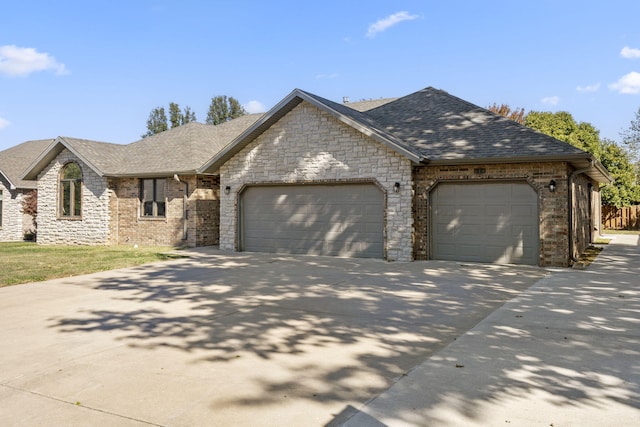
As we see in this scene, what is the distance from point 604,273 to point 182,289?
10130 mm

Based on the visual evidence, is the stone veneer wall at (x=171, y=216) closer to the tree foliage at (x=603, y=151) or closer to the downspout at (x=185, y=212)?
the downspout at (x=185, y=212)

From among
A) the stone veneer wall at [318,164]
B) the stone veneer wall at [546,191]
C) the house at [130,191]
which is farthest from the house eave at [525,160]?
the house at [130,191]

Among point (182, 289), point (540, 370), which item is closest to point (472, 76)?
point (182, 289)

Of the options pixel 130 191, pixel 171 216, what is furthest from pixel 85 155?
pixel 171 216

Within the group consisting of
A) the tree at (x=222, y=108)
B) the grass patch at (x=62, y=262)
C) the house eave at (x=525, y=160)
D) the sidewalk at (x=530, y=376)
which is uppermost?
the tree at (x=222, y=108)

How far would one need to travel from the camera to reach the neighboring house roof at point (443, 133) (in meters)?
12.3

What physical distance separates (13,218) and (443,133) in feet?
76.3

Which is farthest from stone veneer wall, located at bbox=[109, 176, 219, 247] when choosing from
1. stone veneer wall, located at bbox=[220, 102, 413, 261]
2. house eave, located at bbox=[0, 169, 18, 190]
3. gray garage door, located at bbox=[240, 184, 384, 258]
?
house eave, located at bbox=[0, 169, 18, 190]

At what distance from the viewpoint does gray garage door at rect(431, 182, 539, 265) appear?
12664mm

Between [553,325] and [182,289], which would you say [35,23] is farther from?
[553,325]

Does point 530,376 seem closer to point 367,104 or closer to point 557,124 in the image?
point 367,104

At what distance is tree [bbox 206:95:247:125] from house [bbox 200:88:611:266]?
43.9 m

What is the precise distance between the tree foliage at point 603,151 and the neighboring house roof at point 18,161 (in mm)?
33606

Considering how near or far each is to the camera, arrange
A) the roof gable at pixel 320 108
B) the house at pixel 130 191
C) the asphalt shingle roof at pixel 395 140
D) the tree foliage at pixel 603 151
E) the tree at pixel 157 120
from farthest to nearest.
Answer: the tree at pixel 157 120
the tree foliage at pixel 603 151
the house at pixel 130 191
the roof gable at pixel 320 108
the asphalt shingle roof at pixel 395 140
